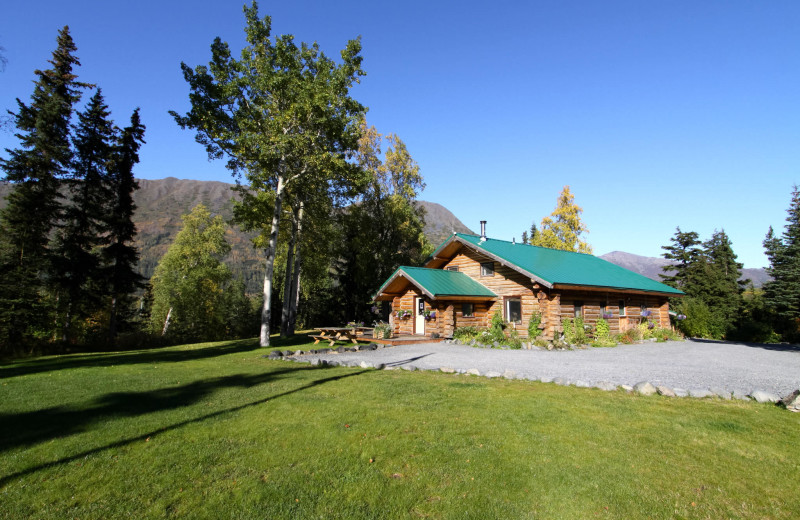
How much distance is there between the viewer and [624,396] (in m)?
8.33

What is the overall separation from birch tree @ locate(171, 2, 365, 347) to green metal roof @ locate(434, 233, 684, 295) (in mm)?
10012

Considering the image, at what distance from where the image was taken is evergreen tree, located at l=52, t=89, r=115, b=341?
2194cm

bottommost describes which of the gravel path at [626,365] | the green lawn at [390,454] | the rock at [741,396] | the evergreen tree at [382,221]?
the gravel path at [626,365]

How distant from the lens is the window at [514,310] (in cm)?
2149

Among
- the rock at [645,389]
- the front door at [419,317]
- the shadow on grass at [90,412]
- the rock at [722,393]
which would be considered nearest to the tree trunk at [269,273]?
the front door at [419,317]

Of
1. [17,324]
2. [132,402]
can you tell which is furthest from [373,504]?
[17,324]

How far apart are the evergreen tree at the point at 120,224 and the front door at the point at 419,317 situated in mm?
18738

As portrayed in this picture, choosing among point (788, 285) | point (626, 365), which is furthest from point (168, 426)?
point (788, 285)

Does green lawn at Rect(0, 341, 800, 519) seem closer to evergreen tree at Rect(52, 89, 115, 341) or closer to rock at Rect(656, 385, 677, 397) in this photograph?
rock at Rect(656, 385, 677, 397)

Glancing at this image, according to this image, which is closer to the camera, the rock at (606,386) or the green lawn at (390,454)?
the green lawn at (390,454)

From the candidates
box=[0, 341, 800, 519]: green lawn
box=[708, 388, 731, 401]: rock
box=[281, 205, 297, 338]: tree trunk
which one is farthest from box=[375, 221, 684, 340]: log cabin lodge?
box=[0, 341, 800, 519]: green lawn

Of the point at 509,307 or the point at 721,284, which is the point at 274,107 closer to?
the point at 509,307

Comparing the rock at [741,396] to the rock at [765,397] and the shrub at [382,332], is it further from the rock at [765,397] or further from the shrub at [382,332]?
the shrub at [382,332]

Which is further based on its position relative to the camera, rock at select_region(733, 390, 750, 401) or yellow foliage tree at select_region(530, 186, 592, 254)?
yellow foliage tree at select_region(530, 186, 592, 254)
